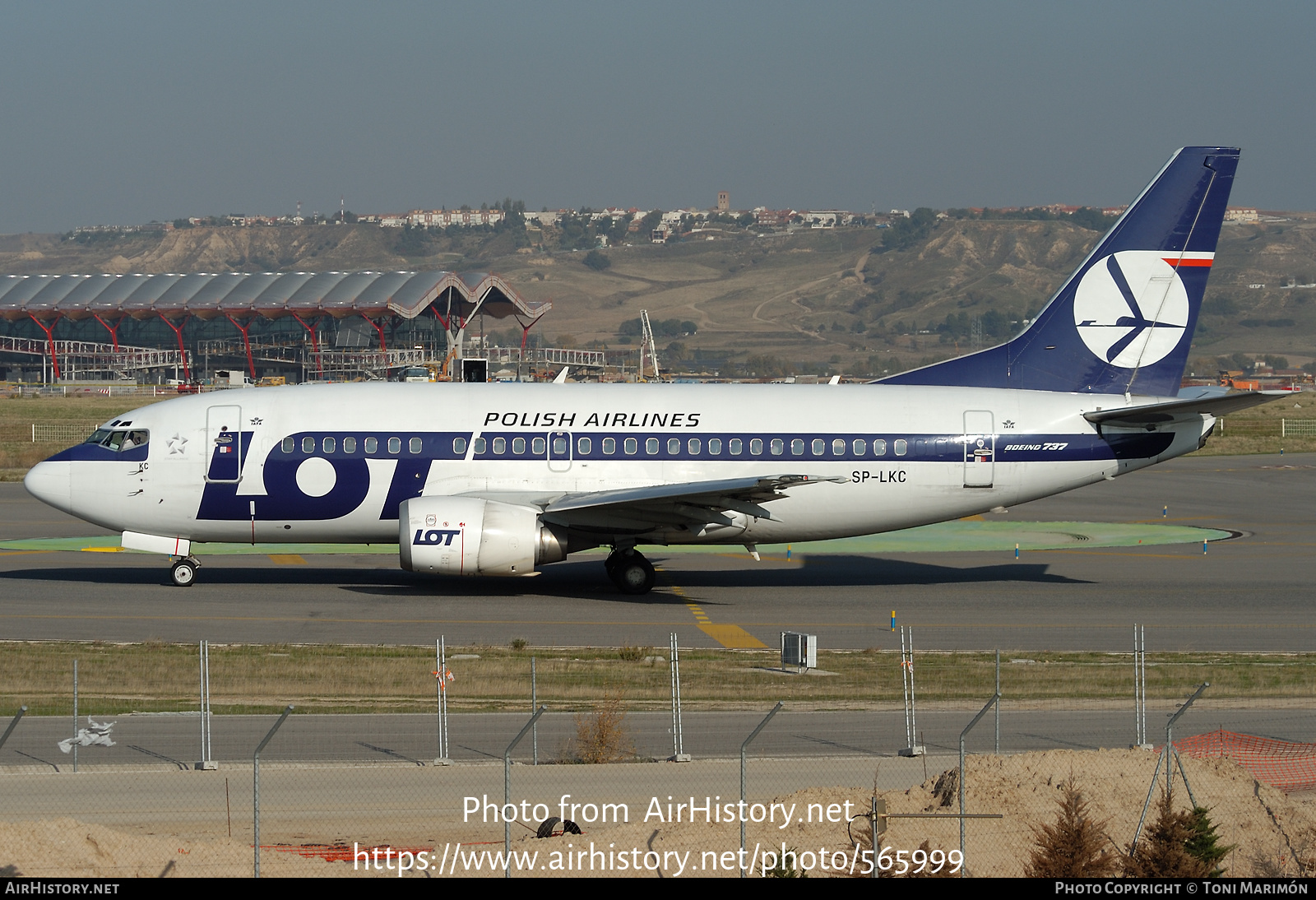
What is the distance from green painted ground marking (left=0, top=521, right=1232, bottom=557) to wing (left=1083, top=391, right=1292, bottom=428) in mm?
6993

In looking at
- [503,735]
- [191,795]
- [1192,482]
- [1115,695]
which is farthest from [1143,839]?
[1192,482]

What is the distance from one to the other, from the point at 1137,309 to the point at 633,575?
47.8 ft

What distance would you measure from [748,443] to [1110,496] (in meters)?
28.3

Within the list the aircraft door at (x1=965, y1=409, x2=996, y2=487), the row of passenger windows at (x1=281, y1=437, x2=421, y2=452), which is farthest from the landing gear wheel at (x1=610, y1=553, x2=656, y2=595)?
the aircraft door at (x1=965, y1=409, x2=996, y2=487)

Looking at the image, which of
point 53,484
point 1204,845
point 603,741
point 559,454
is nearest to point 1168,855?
point 1204,845

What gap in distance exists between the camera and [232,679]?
2147cm

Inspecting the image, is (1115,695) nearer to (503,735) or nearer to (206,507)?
(503,735)

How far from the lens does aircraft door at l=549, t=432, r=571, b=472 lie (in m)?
30.8

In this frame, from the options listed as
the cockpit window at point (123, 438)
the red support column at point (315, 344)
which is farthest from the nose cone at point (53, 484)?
the red support column at point (315, 344)

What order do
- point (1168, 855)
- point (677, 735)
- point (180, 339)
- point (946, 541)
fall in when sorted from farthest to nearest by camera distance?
point (180, 339), point (946, 541), point (677, 735), point (1168, 855)

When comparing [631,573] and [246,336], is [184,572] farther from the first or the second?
[246,336]

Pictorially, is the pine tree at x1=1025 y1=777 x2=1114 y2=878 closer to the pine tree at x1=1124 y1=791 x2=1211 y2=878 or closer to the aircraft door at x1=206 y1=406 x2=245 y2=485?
the pine tree at x1=1124 y1=791 x2=1211 y2=878

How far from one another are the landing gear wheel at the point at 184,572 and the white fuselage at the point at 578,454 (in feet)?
2.50

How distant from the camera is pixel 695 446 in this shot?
103 feet
